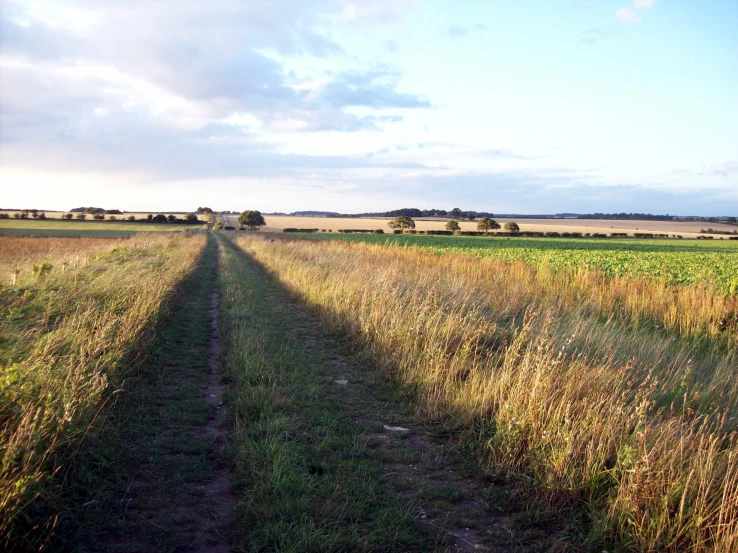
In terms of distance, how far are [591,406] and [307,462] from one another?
2749mm

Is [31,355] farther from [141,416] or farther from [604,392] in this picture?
[604,392]

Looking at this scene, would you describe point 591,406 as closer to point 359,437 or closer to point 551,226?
point 359,437

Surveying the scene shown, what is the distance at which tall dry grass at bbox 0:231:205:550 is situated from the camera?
3219 mm

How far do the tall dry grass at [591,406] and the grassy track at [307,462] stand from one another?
1.02 metres

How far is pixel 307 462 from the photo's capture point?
4395 mm

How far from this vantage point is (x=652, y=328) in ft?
32.5

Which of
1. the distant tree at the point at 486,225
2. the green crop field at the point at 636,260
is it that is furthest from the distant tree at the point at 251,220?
the green crop field at the point at 636,260

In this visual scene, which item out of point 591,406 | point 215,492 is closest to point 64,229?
point 215,492

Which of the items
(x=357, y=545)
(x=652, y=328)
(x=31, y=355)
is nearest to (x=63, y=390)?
(x=31, y=355)

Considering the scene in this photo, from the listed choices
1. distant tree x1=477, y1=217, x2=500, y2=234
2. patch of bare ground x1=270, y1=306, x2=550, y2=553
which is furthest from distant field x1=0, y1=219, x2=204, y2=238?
patch of bare ground x1=270, y1=306, x2=550, y2=553

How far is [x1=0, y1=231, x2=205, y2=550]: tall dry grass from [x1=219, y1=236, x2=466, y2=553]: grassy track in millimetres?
1342

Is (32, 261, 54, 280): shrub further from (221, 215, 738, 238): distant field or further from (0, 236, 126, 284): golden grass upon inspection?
(221, 215, 738, 238): distant field

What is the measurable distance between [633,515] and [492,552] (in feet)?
3.50

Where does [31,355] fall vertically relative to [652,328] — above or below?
above
